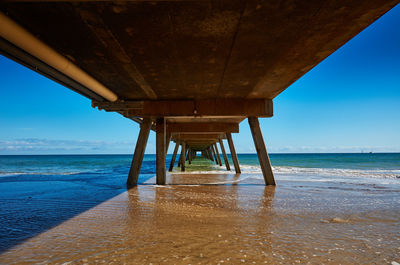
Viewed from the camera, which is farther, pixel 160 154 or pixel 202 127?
pixel 202 127

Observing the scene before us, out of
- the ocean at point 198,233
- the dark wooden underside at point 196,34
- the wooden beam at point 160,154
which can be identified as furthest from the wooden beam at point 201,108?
the ocean at point 198,233

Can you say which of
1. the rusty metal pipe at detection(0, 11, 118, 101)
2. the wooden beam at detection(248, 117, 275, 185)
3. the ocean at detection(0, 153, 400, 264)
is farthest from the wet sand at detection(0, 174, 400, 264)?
the wooden beam at detection(248, 117, 275, 185)

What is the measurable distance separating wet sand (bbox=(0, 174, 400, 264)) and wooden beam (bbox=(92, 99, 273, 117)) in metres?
4.09

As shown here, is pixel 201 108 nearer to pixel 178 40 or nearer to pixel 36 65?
pixel 178 40

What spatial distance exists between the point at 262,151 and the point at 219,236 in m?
5.81

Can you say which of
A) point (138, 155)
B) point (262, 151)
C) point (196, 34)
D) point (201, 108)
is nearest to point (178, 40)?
point (196, 34)

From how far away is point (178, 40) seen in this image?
390cm

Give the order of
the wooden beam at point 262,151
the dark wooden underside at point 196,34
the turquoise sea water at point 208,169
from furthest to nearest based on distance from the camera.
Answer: the turquoise sea water at point 208,169
the wooden beam at point 262,151
the dark wooden underside at point 196,34

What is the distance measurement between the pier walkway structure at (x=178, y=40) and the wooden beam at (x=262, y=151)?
183cm

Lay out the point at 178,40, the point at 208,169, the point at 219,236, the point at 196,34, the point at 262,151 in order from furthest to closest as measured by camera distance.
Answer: the point at 208,169 → the point at 262,151 → the point at 178,40 → the point at 196,34 → the point at 219,236

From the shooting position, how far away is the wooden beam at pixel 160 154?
8.38 m

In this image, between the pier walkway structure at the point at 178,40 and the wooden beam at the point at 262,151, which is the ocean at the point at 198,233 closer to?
the pier walkway structure at the point at 178,40

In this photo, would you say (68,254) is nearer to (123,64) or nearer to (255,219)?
(255,219)

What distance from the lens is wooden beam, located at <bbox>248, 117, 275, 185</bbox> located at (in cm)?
825
